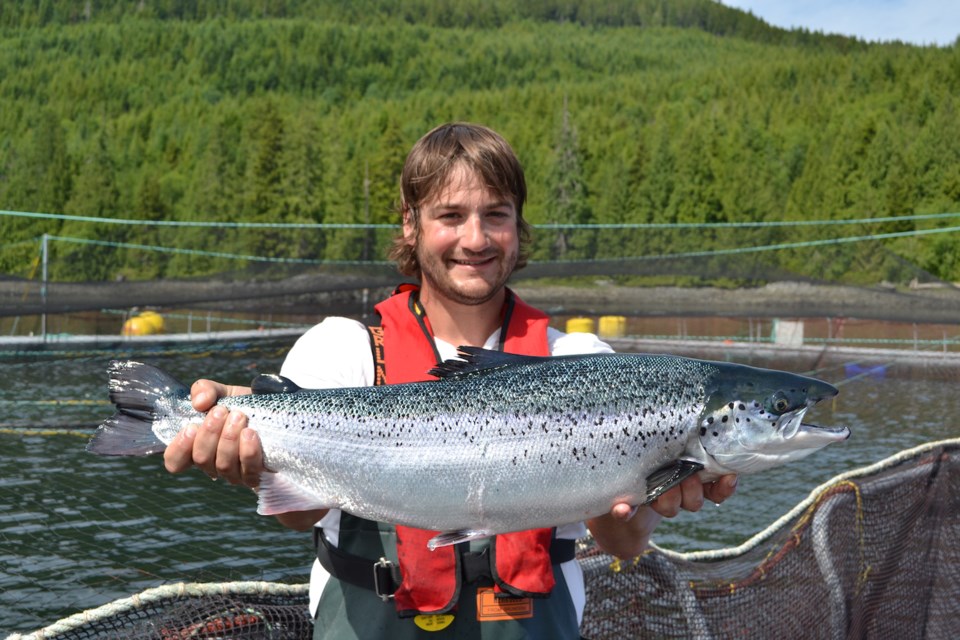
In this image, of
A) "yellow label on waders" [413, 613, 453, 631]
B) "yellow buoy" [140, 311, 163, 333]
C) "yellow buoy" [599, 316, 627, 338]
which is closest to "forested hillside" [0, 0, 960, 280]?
"yellow buoy" [140, 311, 163, 333]

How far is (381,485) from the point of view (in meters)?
3.58

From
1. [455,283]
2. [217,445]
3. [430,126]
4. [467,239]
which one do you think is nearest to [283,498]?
[217,445]

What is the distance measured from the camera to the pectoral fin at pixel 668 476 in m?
3.59

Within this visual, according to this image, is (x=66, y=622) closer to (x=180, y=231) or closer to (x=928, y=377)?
(x=928, y=377)

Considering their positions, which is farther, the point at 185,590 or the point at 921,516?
the point at 921,516

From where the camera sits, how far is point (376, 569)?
12.3 ft

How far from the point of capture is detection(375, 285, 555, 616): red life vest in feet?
12.1

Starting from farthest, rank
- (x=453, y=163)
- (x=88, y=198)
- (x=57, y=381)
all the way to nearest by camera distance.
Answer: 1. (x=88, y=198)
2. (x=57, y=381)
3. (x=453, y=163)

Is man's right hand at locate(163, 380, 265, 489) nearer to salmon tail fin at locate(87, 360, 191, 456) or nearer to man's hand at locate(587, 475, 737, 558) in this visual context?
salmon tail fin at locate(87, 360, 191, 456)

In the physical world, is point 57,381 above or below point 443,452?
below

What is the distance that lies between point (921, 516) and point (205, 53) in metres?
197

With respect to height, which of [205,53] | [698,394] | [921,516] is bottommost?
[921,516]

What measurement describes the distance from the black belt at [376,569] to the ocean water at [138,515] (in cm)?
708

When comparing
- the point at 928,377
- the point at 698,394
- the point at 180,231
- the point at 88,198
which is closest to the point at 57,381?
the point at 928,377
